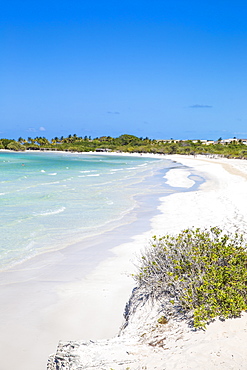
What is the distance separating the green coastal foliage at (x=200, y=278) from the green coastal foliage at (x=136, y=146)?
7988 cm

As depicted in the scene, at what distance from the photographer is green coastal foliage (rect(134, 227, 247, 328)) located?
3.99 meters

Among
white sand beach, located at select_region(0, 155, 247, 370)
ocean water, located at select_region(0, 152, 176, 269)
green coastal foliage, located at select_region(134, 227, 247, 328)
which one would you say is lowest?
ocean water, located at select_region(0, 152, 176, 269)

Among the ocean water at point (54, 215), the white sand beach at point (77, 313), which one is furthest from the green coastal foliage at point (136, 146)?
the white sand beach at point (77, 313)

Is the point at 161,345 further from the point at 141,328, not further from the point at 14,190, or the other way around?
the point at 14,190

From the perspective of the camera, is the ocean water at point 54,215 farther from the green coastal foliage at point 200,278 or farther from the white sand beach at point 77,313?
the green coastal foliage at point 200,278

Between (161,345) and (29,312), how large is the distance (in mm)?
3033

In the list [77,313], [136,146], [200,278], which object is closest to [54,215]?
[77,313]

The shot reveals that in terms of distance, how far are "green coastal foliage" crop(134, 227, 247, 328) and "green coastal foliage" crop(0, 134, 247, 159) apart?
79.9m

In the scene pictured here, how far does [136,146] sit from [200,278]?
5483 inches

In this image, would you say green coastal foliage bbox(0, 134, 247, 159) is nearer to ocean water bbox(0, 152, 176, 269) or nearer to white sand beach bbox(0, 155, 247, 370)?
ocean water bbox(0, 152, 176, 269)

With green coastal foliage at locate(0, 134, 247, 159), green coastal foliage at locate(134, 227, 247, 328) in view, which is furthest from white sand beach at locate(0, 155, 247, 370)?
green coastal foliage at locate(0, 134, 247, 159)

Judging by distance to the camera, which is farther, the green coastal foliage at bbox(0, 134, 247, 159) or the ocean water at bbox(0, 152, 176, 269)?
the green coastal foliage at bbox(0, 134, 247, 159)

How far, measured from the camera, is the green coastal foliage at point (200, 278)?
399 cm

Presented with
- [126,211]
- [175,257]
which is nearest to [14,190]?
[126,211]
